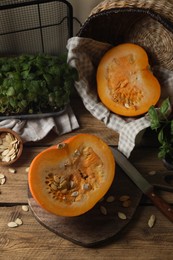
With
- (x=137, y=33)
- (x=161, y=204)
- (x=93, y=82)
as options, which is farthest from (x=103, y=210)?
(x=137, y=33)

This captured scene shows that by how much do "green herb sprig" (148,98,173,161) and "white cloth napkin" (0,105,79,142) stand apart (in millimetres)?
217

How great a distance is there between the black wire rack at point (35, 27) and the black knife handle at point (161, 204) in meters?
0.48

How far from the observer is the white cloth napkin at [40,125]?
859 millimetres

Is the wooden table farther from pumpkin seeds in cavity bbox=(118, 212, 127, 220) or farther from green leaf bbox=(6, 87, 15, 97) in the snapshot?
green leaf bbox=(6, 87, 15, 97)

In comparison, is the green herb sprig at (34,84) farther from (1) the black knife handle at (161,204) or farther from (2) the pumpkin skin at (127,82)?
(1) the black knife handle at (161,204)

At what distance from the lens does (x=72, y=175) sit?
0.74 m

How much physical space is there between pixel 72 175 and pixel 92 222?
98 millimetres

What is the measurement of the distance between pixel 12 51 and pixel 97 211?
567 millimetres

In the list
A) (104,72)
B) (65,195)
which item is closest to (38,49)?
(104,72)

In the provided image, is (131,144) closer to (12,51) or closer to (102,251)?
(102,251)

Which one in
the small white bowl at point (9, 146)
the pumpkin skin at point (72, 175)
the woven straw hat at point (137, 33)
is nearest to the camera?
the pumpkin skin at point (72, 175)

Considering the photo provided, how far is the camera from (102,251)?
70 cm

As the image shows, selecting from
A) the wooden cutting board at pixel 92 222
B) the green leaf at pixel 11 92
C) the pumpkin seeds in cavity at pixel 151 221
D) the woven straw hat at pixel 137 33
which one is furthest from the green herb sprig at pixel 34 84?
the pumpkin seeds in cavity at pixel 151 221

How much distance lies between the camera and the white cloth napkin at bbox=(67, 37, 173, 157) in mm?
849
